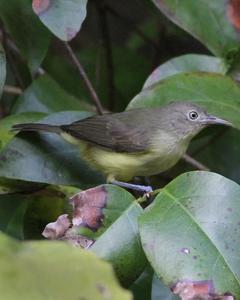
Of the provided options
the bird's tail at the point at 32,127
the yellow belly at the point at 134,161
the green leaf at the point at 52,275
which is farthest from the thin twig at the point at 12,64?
the green leaf at the point at 52,275

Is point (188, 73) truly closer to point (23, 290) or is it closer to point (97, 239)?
point (97, 239)

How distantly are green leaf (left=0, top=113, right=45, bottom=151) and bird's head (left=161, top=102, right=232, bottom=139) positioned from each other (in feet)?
2.32

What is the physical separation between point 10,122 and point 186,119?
987 mm

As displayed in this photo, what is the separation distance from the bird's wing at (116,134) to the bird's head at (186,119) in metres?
0.19

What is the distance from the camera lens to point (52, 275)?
45.8 inches

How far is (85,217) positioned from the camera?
89.2 inches

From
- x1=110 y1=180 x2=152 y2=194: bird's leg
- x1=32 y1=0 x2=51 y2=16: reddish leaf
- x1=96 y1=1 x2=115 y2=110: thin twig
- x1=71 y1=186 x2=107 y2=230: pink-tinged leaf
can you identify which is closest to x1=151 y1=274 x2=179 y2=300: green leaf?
x1=71 y1=186 x2=107 y2=230: pink-tinged leaf

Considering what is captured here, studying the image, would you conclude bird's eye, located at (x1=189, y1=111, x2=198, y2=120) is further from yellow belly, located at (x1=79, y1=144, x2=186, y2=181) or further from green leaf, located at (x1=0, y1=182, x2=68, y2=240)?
green leaf, located at (x1=0, y1=182, x2=68, y2=240)

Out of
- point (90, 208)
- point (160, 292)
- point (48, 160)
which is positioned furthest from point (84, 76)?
point (160, 292)

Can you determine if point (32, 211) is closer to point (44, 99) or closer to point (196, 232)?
point (44, 99)

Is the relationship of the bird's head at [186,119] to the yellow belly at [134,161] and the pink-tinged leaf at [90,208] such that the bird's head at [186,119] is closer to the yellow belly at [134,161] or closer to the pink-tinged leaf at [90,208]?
the yellow belly at [134,161]

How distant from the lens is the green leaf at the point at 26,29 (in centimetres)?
283

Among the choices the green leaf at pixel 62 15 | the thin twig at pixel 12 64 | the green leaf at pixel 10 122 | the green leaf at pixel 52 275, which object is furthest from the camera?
the thin twig at pixel 12 64

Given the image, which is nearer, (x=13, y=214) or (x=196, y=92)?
(x=13, y=214)
